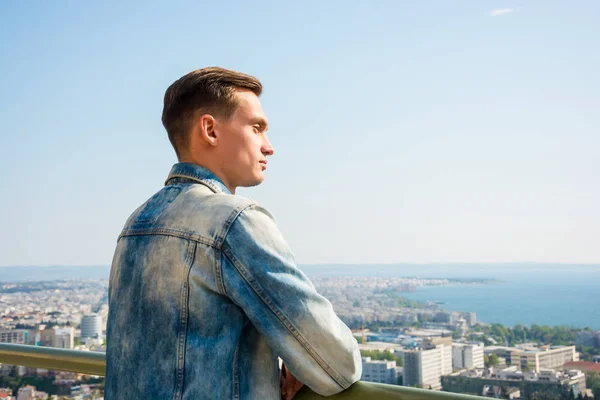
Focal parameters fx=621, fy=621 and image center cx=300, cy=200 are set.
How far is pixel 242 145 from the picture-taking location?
118cm

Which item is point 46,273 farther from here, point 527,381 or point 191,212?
point 191,212

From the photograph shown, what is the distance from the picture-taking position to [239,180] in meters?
1.18

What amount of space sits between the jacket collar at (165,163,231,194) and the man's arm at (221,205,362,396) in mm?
167

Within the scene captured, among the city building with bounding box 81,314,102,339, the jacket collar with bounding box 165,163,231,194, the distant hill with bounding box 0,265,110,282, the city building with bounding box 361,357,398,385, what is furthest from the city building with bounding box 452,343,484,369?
the distant hill with bounding box 0,265,110,282

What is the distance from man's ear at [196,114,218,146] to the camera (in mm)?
1168

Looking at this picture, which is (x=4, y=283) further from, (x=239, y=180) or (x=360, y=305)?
(x=239, y=180)

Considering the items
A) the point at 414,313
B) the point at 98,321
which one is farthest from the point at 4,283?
the point at 414,313

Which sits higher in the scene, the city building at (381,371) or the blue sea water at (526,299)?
the blue sea water at (526,299)

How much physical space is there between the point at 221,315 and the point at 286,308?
11 centimetres

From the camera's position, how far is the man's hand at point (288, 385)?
3.43ft

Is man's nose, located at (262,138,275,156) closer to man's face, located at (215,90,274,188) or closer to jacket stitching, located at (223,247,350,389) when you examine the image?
man's face, located at (215,90,274,188)

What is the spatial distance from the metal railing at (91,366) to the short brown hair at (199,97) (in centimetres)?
53

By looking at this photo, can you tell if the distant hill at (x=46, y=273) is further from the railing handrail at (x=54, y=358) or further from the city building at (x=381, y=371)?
the railing handrail at (x=54, y=358)

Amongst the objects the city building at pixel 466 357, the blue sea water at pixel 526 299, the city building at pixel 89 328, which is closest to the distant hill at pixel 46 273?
the city building at pixel 89 328
